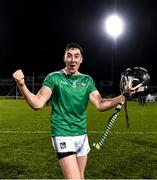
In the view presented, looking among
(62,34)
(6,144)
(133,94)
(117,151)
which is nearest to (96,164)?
(117,151)

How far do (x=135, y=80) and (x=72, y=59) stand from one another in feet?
3.12

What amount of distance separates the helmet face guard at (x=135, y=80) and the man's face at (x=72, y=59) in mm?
732

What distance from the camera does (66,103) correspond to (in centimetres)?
567

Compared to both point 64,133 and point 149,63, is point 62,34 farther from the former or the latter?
point 64,133

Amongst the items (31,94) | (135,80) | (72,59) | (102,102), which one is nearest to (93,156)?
(102,102)

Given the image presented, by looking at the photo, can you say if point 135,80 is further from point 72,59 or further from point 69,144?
point 69,144

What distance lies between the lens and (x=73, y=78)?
575 centimetres

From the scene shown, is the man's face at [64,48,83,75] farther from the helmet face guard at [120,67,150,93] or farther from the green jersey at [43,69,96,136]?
the helmet face guard at [120,67,150,93]

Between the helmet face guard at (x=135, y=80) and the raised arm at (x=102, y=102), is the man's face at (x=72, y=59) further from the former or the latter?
the helmet face guard at (x=135, y=80)

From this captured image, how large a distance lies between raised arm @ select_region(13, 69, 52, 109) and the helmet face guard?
1027 millimetres

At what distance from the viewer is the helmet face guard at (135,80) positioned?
604cm

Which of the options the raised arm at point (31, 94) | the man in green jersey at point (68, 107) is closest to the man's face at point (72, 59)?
the man in green jersey at point (68, 107)

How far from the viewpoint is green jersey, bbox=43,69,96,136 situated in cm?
566

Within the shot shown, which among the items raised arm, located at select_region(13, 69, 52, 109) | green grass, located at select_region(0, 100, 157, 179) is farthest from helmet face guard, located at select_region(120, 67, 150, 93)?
green grass, located at select_region(0, 100, 157, 179)
